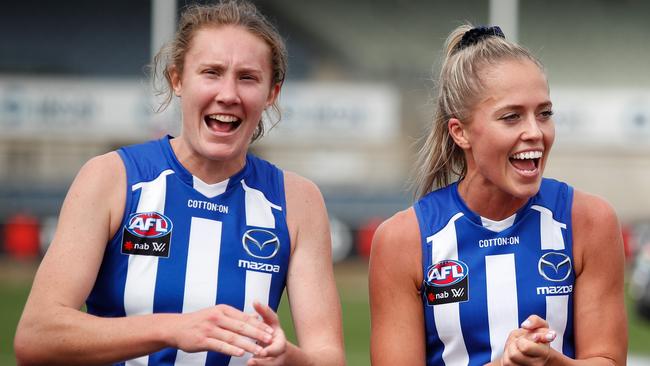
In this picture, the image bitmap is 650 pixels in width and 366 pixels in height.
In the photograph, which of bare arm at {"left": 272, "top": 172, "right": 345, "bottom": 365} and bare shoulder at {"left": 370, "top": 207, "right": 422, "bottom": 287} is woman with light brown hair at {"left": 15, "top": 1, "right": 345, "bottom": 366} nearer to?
bare arm at {"left": 272, "top": 172, "right": 345, "bottom": 365}

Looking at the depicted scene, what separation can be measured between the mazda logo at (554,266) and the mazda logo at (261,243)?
0.78 meters

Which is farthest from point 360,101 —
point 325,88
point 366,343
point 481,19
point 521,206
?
point 521,206

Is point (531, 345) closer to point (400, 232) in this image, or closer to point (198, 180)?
point (400, 232)

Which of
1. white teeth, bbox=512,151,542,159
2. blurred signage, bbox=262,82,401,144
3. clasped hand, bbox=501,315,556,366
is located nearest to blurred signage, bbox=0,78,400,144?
blurred signage, bbox=262,82,401,144

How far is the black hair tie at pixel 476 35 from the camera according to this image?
134 inches

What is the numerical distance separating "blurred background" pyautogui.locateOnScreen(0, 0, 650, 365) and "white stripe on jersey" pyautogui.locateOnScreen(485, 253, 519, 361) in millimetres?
11298

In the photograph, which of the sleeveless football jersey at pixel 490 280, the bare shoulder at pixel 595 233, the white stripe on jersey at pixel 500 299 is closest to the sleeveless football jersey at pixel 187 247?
the sleeveless football jersey at pixel 490 280

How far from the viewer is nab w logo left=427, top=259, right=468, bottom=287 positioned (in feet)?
10.6

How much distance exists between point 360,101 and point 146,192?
1499 centimetres

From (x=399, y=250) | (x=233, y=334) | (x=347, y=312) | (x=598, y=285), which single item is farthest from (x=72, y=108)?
(x=233, y=334)

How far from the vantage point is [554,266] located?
128 inches

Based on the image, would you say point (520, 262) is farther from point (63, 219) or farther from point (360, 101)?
point (360, 101)

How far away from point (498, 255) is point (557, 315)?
244 millimetres

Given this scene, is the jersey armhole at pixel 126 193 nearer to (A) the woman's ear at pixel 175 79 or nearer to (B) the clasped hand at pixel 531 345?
(A) the woman's ear at pixel 175 79
